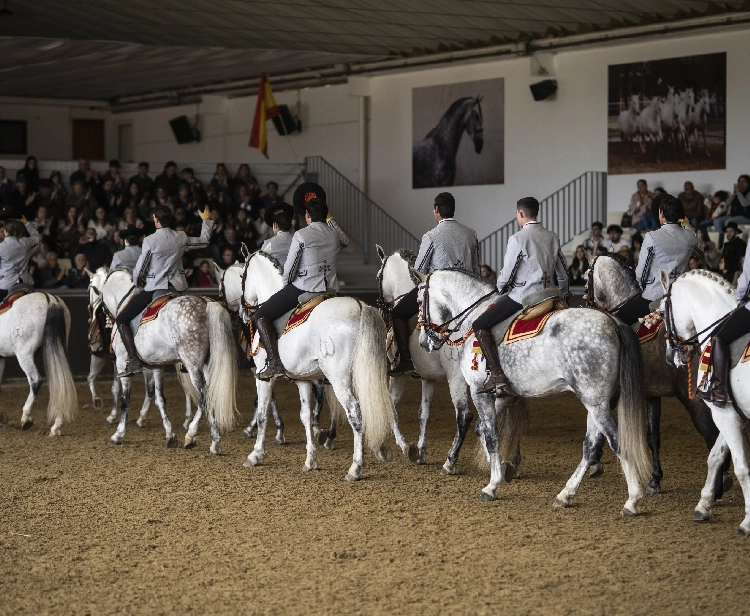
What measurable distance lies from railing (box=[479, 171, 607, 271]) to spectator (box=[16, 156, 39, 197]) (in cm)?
897

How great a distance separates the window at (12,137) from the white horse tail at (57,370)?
58.7ft

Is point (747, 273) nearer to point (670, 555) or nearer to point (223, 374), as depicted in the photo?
point (670, 555)

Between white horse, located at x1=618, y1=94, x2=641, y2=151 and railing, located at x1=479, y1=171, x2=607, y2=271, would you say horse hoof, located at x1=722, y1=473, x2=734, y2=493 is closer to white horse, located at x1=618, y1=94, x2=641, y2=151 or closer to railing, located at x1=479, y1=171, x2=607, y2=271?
railing, located at x1=479, y1=171, x2=607, y2=271

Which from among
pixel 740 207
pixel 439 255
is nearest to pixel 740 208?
pixel 740 207

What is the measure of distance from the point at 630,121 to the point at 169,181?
9.32 m

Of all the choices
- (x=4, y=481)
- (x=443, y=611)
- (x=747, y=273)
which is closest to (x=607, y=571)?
(x=443, y=611)

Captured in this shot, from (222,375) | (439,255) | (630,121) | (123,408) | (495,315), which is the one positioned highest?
(630,121)

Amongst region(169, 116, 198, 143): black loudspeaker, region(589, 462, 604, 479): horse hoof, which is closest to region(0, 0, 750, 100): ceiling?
region(169, 116, 198, 143): black loudspeaker

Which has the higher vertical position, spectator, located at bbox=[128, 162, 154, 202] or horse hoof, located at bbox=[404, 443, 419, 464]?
spectator, located at bbox=[128, 162, 154, 202]

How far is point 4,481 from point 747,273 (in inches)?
231

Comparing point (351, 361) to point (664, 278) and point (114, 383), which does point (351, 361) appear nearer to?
point (664, 278)

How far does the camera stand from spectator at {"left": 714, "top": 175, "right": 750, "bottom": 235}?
17.4 meters

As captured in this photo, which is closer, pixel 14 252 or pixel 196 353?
pixel 196 353

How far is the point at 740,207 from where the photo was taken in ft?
57.3
